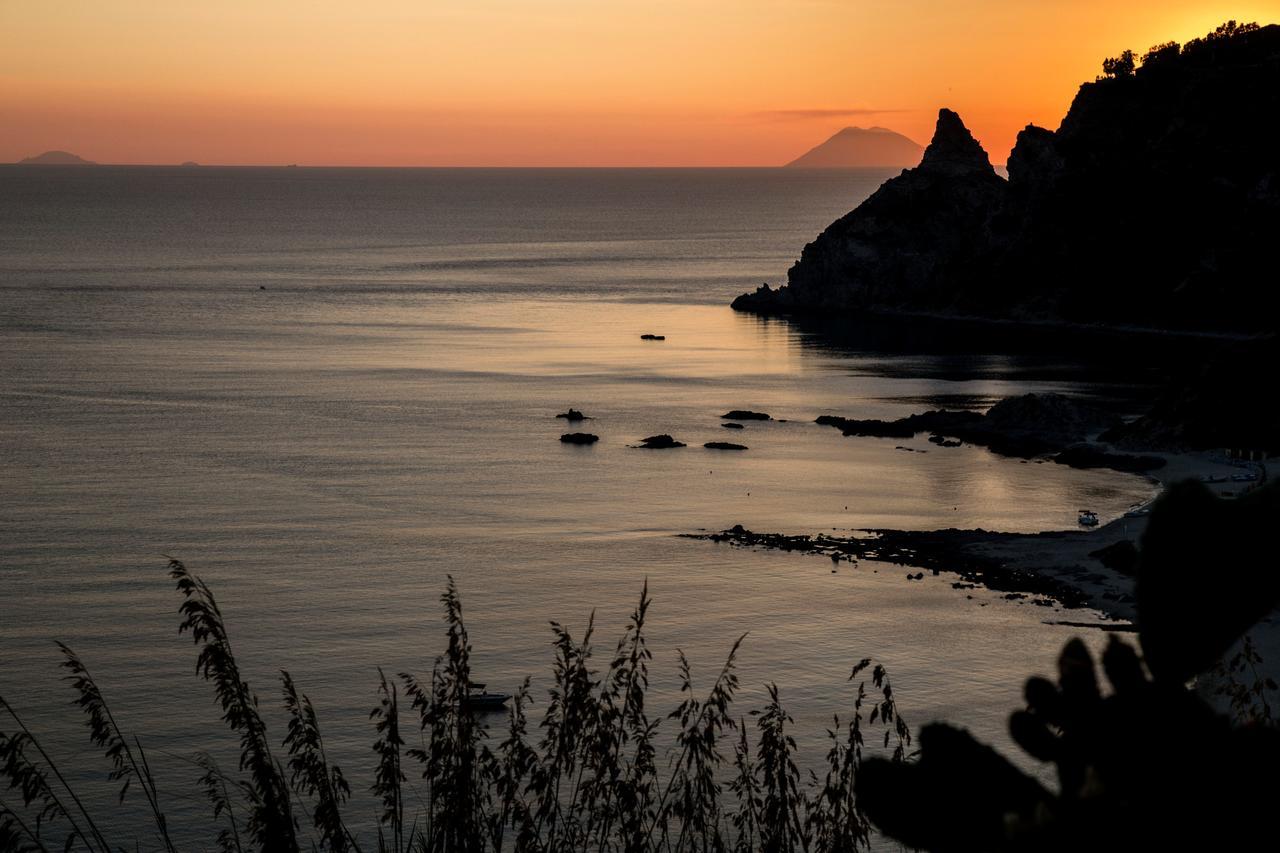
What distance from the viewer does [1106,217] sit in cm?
13900

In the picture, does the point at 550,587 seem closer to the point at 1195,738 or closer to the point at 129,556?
the point at 129,556

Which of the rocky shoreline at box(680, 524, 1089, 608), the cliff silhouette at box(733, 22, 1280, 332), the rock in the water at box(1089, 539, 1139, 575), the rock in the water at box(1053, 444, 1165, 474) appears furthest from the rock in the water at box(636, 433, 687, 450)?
the cliff silhouette at box(733, 22, 1280, 332)

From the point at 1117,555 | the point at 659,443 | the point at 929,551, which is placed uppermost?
the point at 659,443

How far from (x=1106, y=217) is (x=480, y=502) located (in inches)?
3651

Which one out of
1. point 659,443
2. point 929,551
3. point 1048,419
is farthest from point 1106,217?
point 929,551

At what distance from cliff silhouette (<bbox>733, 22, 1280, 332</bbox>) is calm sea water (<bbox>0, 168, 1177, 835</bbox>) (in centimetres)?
1284

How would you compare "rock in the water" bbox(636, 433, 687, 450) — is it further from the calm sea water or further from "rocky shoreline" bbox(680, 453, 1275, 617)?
"rocky shoreline" bbox(680, 453, 1275, 617)

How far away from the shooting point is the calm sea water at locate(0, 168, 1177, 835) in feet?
144

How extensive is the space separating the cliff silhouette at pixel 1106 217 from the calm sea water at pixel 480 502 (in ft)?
42.1

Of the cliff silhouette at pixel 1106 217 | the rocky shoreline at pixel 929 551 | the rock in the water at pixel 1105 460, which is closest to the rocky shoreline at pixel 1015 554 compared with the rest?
the rocky shoreline at pixel 929 551

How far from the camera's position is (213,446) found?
265ft

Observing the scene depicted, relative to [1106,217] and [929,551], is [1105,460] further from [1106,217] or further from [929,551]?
[1106,217]

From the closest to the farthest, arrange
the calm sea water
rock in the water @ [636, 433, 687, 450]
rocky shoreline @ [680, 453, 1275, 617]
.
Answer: the calm sea water
rocky shoreline @ [680, 453, 1275, 617]
rock in the water @ [636, 433, 687, 450]

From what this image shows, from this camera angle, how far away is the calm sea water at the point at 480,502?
43.9m
